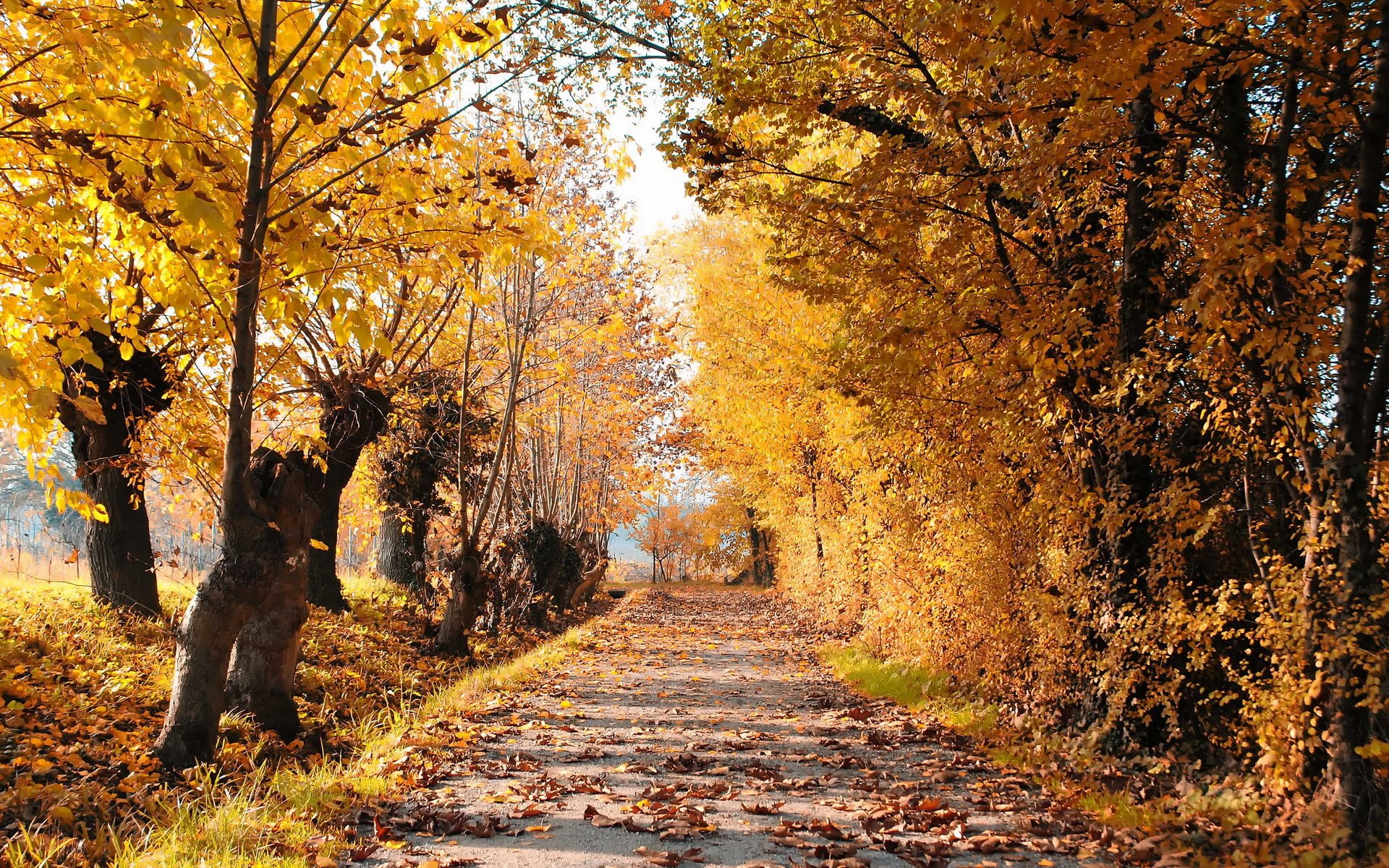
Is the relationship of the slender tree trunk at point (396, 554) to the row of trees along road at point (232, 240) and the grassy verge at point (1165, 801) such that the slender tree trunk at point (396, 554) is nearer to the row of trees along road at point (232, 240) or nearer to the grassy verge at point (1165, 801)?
the row of trees along road at point (232, 240)

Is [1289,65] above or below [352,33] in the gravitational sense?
below

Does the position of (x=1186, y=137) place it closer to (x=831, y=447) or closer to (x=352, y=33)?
(x=352, y=33)

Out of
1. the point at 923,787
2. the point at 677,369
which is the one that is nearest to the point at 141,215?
the point at 923,787

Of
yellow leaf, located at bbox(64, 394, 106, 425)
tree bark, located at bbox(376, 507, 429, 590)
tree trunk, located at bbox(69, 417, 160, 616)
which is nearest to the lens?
yellow leaf, located at bbox(64, 394, 106, 425)

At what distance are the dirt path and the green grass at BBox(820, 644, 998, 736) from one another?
25cm

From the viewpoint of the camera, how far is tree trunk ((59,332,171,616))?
8.36 metres

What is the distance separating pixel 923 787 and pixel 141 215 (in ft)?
18.2

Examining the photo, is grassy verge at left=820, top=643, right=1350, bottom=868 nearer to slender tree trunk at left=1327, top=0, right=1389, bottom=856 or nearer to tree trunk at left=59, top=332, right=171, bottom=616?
slender tree trunk at left=1327, top=0, right=1389, bottom=856

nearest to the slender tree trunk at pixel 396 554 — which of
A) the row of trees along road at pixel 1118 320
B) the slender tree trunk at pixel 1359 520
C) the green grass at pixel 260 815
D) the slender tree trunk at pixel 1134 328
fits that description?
the green grass at pixel 260 815

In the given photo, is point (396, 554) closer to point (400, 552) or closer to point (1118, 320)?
point (400, 552)

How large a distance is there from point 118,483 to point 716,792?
7.97 meters

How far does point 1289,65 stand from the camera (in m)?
3.51

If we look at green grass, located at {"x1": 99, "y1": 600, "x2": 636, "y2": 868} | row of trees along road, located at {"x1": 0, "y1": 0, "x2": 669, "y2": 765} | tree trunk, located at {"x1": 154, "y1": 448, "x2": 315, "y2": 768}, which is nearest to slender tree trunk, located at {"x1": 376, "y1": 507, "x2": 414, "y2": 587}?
row of trees along road, located at {"x1": 0, "y1": 0, "x2": 669, "y2": 765}

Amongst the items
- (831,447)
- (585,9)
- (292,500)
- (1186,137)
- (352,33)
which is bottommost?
(292,500)
